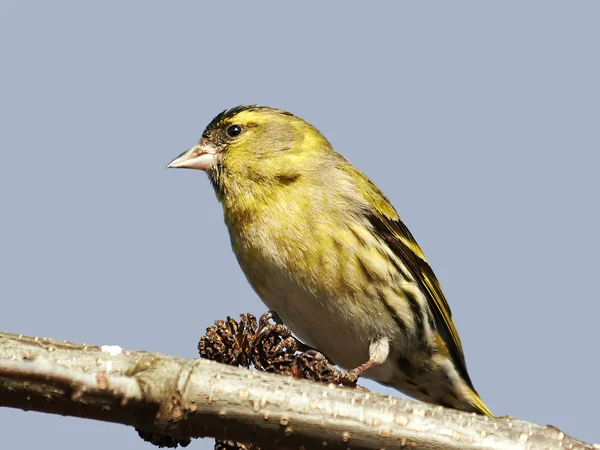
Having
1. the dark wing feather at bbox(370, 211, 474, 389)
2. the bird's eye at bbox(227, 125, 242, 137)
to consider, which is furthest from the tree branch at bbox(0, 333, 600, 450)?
the bird's eye at bbox(227, 125, 242, 137)

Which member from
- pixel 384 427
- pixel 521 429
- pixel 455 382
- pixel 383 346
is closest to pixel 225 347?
pixel 384 427

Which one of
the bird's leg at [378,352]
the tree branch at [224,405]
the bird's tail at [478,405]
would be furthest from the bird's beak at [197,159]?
the tree branch at [224,405]

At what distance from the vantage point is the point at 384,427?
281 centimetres

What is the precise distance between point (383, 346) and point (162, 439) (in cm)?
243

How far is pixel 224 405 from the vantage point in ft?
8.84

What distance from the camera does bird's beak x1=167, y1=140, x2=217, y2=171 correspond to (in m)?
5.36

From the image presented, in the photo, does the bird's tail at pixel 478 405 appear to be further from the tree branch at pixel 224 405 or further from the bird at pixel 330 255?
the tree branch at pixel 224 405

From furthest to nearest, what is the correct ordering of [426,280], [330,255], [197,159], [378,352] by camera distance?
[426,280]
[197,159]
[378,352]
[330,255]

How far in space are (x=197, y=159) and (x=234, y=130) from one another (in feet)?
1.19

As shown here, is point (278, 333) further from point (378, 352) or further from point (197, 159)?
point (197, 159)

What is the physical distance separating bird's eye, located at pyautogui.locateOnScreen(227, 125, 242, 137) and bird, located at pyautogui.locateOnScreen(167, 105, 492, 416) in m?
0.01

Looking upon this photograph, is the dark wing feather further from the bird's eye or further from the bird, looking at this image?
the bird's eye

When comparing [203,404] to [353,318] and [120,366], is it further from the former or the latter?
[353,318]

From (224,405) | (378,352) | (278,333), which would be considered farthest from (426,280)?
(224,405)
